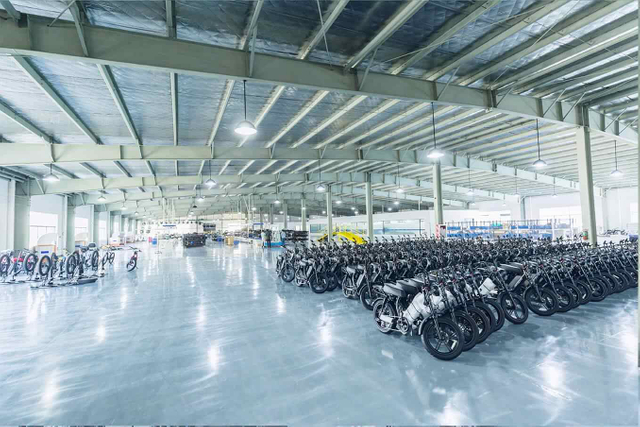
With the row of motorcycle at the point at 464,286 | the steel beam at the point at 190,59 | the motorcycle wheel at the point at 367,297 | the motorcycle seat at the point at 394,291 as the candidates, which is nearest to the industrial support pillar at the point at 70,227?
the row of motorcycle at the point at 464,286

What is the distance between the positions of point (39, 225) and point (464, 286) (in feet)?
58.9

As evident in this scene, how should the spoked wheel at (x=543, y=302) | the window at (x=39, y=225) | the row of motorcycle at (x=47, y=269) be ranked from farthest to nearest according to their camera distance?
the window at (x=39, y=225)
the row of motorcycle at (x=47, y=269)
the spoked wheel at (x=543, y=302)

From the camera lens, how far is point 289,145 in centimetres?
1006

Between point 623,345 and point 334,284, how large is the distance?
15.4ft

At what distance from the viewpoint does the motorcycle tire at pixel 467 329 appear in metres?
3.26

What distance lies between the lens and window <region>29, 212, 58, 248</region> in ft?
42.9

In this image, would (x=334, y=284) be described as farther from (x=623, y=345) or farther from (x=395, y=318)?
(x=623, y=345)

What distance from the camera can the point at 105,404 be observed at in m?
2.54

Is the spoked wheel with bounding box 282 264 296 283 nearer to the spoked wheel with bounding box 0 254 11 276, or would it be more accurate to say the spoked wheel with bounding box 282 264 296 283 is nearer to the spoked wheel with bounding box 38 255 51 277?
the spoked wheel with bounding box 38 255 51 277

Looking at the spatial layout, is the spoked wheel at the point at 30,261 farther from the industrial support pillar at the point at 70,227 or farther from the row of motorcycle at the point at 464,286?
the row of motorcycle at the point at 464,286

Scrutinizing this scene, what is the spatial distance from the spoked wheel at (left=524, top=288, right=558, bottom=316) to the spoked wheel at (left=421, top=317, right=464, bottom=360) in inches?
82.6

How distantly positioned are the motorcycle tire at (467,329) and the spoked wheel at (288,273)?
17.0 ft

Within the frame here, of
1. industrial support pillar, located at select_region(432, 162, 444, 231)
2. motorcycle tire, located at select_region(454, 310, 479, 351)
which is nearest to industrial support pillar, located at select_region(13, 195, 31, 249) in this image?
motorcycle tire, located at select_region(454, 310, 479, 351)

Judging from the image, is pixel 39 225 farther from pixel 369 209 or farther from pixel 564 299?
pixel 564 299
